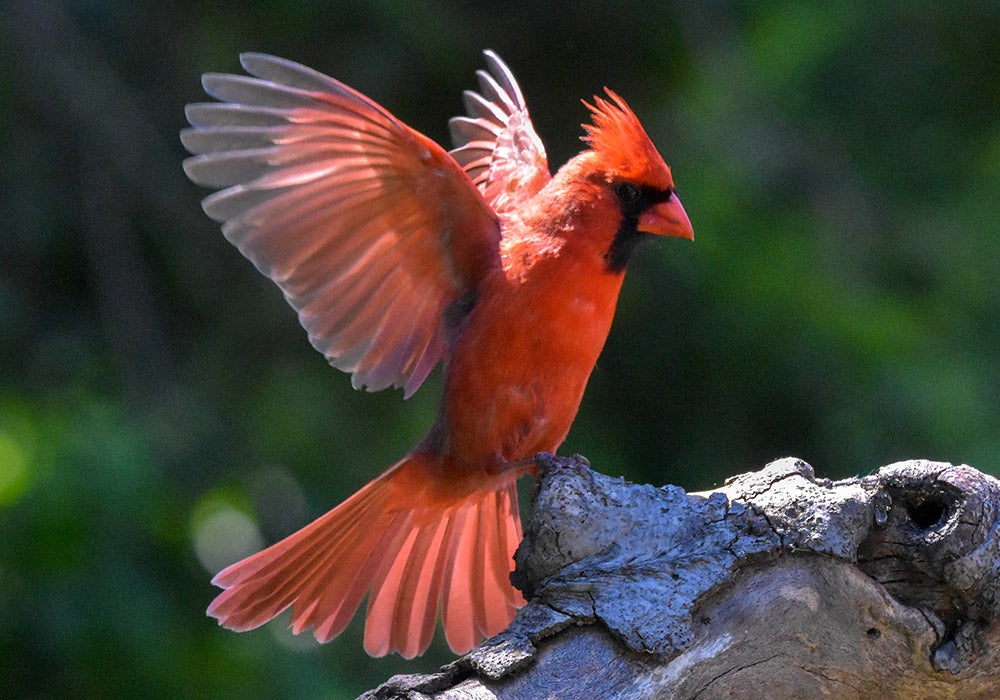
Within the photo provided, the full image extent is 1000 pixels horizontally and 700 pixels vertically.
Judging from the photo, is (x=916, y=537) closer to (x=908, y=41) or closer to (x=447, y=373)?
(x=447, y=373)

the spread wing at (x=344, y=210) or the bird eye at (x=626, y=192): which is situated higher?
the spread wing at (x=344, y=210)

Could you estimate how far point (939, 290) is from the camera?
14.4ft

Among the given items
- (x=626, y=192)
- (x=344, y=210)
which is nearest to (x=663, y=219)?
(x=626, y=192)

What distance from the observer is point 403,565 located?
274 centimetres

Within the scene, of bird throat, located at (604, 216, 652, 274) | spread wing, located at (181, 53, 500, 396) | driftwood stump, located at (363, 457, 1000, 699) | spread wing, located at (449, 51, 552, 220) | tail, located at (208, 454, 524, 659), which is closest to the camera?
driftwood stump, located at (363, 457, 1000, 699)

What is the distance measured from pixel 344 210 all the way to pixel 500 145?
2.49 feet

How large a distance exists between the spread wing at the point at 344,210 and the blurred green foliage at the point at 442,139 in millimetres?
1335

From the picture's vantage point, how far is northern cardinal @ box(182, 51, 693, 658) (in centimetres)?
254

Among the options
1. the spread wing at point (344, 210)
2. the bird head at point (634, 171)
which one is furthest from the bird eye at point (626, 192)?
the spread wing at point (344, 210)

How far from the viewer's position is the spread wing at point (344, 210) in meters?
2.49

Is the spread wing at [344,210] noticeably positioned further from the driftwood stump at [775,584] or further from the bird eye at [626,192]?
the driftwood stump at [775,584]

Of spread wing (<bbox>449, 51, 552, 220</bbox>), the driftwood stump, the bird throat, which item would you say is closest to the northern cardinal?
the bird throat

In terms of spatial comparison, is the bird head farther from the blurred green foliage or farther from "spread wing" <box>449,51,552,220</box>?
the blurred green foliage

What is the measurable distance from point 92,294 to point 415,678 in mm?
2874
